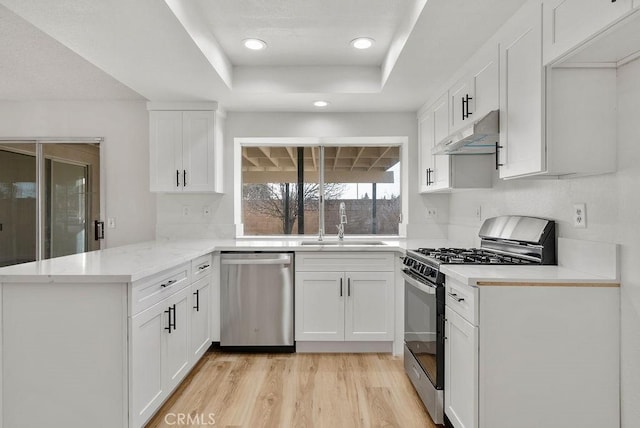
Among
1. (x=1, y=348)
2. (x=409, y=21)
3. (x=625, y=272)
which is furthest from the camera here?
(x=409, y=21)

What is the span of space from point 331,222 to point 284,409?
6.82ft

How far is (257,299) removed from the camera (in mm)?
3053

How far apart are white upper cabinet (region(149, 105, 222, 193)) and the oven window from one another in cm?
205

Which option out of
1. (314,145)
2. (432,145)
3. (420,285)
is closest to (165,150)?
(314,145)

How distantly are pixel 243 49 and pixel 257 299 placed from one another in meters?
2.00

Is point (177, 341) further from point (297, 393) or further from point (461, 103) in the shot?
point (461, 103)

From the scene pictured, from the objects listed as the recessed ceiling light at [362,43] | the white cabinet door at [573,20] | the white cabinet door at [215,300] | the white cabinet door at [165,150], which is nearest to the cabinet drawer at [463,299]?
the white cabinet door at [573,20]

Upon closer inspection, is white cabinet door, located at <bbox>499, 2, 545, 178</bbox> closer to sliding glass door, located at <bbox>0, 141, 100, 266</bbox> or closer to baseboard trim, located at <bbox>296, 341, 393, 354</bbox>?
baseboard trim, located at <bbox>296, 341, 393, 354</bbox>

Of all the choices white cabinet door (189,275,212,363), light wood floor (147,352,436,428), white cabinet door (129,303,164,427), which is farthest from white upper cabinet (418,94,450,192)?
white cabinet door (129,303,164,427)

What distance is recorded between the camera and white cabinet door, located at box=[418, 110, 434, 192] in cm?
321

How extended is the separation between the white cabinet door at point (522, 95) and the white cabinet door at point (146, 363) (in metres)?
2.08

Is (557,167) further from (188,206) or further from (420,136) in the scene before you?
(188,206)

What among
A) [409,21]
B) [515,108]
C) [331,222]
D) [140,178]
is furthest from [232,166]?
[515,108]

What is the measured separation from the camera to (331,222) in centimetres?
393
